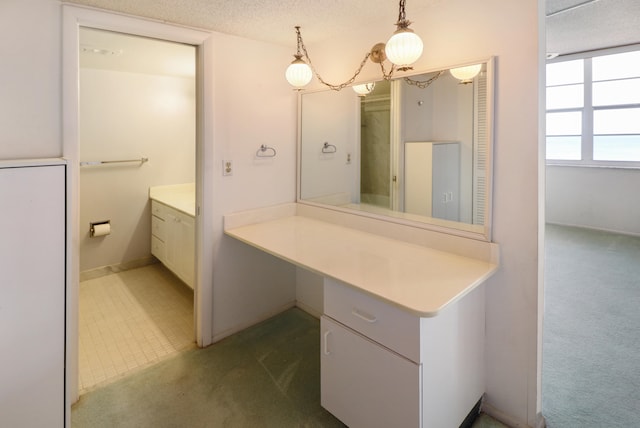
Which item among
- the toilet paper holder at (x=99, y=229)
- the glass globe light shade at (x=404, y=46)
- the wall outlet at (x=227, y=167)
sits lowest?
the toilet paper holder at (x=99, y=229)

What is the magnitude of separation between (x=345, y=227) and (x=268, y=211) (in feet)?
2.04

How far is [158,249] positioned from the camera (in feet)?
12.2

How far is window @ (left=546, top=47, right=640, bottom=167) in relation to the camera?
4949 mm

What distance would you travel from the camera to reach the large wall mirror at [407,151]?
5.70 feet

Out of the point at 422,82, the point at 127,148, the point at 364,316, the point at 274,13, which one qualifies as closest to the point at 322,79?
the point at 274,13

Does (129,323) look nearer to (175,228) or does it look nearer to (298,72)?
(175,228)

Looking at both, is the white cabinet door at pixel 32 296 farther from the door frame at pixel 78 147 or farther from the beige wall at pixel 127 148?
the beige wall at pixel 127 148

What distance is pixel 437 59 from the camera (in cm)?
183

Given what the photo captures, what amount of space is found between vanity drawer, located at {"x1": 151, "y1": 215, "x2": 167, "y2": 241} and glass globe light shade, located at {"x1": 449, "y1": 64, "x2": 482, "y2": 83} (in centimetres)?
298

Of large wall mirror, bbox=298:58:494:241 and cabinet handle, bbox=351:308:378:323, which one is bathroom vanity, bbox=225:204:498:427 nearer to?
cabinet handle, bbox=351:308:378:323

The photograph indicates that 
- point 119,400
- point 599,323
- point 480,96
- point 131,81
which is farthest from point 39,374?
point 599,323

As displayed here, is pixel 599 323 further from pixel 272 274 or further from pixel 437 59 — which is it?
pixel 272 274

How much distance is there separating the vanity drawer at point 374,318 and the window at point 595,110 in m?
5.51

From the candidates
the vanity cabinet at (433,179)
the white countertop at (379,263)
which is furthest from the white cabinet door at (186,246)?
the vanity cabinet at (433,179)
